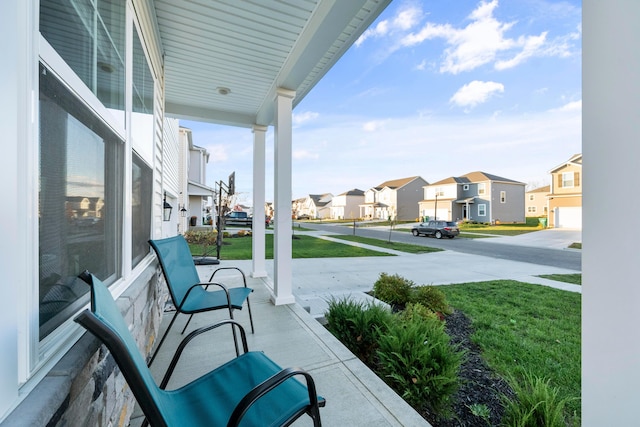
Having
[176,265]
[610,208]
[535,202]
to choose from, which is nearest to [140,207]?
[176,265]

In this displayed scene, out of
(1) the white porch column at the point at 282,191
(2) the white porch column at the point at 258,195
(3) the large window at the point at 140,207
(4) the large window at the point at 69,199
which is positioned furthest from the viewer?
(2) the white porch column at the point at 258,195

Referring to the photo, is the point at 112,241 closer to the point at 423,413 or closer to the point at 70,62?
the point at 70,62

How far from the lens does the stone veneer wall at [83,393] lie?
0.67 metres

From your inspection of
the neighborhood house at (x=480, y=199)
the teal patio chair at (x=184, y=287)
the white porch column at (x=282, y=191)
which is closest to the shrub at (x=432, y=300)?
the white porch column at (x=282, y=191)

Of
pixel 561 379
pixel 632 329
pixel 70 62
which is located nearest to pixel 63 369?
pixel 70 62

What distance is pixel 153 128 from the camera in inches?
114

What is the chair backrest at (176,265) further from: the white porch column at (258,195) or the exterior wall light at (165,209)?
the white porch column at (258,195)

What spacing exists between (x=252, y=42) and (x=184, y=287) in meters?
2.60

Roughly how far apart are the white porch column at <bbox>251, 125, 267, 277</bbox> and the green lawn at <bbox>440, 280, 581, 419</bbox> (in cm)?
333

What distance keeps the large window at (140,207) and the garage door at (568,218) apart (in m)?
25.6

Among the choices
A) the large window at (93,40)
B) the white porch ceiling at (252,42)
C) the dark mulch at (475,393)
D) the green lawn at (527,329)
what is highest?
the white porch ceiling at (252,42)

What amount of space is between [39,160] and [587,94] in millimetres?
1629

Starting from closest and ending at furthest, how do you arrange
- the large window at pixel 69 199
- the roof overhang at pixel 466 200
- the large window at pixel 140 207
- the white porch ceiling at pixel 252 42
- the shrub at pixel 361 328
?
1. the large window at pixel 69 199
2. the large window at pixel 140 207
3. the white porch ceiling at pixel 252 42
4. the shrub at pixel 361 328
5. the roof overhang at pixel 466 200

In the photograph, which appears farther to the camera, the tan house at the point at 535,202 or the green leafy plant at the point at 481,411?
the tan house at the point at 535,202
